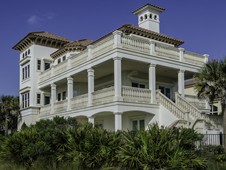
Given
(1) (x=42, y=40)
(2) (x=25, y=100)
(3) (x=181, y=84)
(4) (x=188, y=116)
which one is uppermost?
(1) (x=42, y=40)

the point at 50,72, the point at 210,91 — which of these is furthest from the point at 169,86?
the point at 50,72

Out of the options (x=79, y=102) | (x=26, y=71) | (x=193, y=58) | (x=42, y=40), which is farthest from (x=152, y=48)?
(x=26, y=71)

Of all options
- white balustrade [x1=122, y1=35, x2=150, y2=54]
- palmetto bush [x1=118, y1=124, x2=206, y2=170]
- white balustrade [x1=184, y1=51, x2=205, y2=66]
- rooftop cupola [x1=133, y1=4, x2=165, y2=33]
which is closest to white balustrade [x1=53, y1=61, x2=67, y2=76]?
white balustrade [x1=122, y1=35, x2=150, y2=54]

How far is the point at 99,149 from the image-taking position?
1568 cm

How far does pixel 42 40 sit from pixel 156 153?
30071 millimetres

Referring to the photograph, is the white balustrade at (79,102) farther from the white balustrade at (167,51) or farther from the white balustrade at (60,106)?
the white balustrade at (167,51)

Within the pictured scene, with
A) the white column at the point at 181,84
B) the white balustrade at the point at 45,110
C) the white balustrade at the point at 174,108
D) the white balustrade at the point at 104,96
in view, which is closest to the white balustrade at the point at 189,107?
the white balustrade at the point at 174,108

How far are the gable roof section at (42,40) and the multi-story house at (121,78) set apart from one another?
113 mm

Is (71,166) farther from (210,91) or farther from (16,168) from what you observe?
(210,91)

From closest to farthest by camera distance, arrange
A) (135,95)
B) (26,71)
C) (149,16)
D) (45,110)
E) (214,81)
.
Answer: (214,81)
(135,95)
(45,110)
(149,16)
(26,71)

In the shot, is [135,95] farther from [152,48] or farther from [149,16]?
[149,16]

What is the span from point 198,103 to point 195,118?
481 cm

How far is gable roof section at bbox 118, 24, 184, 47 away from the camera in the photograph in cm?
2964

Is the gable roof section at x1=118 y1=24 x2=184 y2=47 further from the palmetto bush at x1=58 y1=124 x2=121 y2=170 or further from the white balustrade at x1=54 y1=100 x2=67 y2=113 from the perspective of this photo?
the palmetto bush at x1=58 y1=124 x2=121 y2=170
